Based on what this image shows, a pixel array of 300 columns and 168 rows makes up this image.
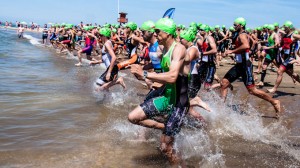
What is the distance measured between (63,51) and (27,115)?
59.9ft

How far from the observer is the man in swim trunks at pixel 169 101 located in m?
4.03

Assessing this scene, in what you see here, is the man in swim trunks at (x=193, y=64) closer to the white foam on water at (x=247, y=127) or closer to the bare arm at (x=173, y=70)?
the bare arm at (x=173, y=70)

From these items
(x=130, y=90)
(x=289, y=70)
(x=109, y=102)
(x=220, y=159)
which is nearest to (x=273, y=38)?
(x=289, y=70)

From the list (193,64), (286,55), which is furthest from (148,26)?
(286,55)

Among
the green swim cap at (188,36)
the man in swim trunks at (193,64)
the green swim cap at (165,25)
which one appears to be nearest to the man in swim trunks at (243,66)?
the man in swim trunks at (193,64)

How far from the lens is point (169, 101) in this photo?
423cm

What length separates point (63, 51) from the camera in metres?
24.3

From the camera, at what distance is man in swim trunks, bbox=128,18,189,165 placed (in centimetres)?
403

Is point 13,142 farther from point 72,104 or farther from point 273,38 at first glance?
point 273,38

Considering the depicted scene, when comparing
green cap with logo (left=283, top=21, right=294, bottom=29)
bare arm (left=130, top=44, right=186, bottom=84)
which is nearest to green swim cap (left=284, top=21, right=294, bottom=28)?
green cap with logo (left=283, top=21, right=294, bottom=29)

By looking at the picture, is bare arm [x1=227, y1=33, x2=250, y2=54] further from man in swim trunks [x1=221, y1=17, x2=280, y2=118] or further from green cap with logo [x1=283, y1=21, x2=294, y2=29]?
green cap with logo [x1=283, y1=21, x2=294, y2=29]

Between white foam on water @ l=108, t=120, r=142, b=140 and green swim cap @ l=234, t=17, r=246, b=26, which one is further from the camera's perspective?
green swim cap @ l=234, t=17, r=246, b=26

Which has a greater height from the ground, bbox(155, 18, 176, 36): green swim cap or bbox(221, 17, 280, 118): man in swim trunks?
bbox(155, 18, 176, 36): green swim cap

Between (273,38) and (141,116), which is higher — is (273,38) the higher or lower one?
the higher one
